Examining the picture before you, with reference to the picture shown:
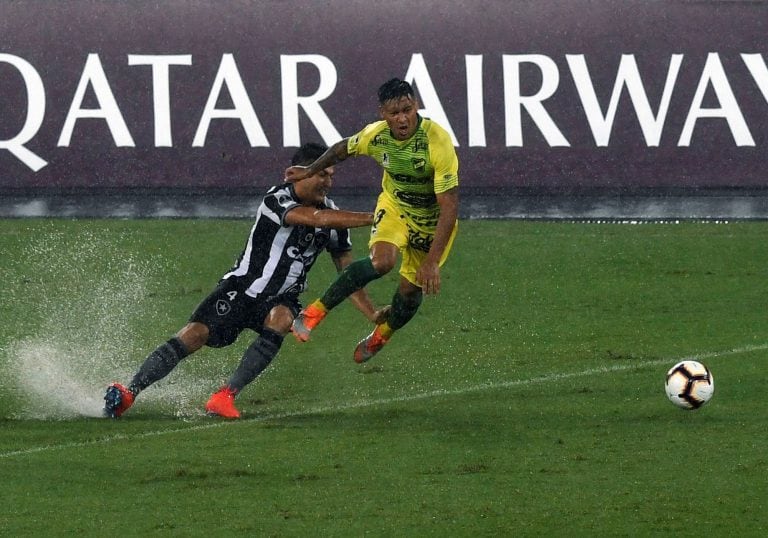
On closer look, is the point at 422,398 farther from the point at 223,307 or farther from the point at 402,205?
the point at 223,307

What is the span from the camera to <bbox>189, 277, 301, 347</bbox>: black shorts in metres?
11.2

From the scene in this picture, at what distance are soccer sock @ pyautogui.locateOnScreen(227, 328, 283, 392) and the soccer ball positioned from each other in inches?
95.2

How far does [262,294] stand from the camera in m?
11.3

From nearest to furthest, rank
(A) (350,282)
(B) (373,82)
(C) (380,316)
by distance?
(A) (350,282) → (C) (380,316) → (B) (373,82)

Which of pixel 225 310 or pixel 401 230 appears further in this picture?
pixel 401 230

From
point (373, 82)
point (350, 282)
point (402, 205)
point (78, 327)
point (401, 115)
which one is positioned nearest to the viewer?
point (401, 115)

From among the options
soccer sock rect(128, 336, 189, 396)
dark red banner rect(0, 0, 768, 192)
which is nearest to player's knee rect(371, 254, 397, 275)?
soccer sock rect(128, 336, 189, 396)

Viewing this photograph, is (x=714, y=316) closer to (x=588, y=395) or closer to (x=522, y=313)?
(x=522, y=313)

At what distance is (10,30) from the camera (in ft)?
61.2

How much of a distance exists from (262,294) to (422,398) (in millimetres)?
1308

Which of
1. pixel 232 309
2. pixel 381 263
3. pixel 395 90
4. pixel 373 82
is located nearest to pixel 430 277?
pixel 381 263

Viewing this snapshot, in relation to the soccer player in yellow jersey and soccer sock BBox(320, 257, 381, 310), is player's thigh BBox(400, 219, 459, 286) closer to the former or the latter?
the soccer player in yellow jersey

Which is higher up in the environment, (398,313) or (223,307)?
(398,313)

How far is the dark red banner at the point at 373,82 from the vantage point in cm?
1855
